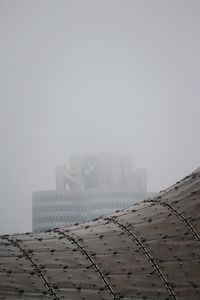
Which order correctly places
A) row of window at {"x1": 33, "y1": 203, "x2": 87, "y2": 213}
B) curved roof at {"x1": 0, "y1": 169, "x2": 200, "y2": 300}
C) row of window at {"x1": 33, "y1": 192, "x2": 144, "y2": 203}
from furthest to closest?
1. row of window at {"x1": 33, "y1": 203, "x2": 87, "y2": 213}
2. row of window at {"x1": 33, "y1": 192, "x2": 144, "y2": 203}
3. curved roof at {"x1": 0, "y1": 169, "x2": 200, "y2": 300}

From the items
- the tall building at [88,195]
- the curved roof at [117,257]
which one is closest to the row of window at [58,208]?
the tall building at [88,195]

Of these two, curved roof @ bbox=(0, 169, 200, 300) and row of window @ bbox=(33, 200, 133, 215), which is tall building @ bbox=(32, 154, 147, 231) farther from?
curved roof @ bbox=(0, 169, 200, 300)

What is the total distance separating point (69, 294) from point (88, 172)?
146m

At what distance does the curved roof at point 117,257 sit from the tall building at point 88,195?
5351 inches

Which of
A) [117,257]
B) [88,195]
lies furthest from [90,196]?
[117,257]

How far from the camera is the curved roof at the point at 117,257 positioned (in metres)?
13.3

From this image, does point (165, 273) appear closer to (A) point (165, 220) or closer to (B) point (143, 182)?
(A) point (165, 220)

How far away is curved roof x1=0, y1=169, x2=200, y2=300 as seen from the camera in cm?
1330

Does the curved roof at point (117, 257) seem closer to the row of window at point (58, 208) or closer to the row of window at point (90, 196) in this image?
the row of window at point (90, 196)

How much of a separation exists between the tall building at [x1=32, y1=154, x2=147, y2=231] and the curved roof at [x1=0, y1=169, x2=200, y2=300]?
135926 mm

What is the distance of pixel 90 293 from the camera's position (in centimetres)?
1342

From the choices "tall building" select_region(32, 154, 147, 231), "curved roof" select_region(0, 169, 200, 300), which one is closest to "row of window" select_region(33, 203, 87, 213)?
"tall building" select_region(32, 154, 147, 231)

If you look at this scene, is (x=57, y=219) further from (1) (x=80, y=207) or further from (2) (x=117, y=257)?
(2) (x=117, y=257)

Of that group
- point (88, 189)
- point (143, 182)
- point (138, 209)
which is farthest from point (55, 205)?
point (138, 209)
